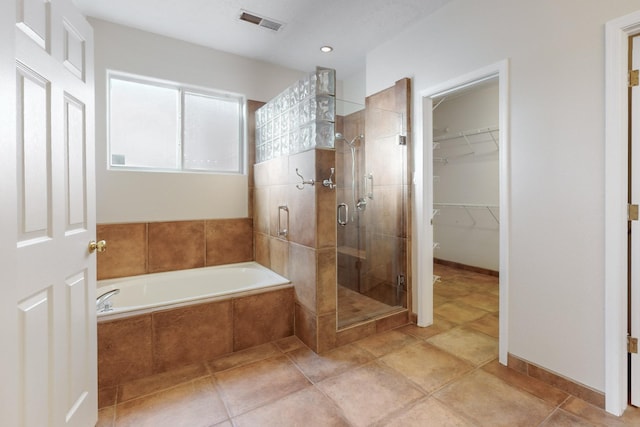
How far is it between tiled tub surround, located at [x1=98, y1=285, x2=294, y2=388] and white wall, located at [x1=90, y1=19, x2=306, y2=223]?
4.03 feet

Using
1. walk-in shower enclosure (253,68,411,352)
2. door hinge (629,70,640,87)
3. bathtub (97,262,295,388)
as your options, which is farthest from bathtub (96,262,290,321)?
door hinge (629,70,640,87)

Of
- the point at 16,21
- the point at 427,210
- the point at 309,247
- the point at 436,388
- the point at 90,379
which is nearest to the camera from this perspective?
the point at 16,21

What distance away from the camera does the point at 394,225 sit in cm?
288

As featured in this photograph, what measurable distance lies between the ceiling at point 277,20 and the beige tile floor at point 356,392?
274 cm

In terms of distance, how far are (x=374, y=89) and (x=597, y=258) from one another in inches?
90.9

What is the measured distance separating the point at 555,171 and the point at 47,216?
101 inches

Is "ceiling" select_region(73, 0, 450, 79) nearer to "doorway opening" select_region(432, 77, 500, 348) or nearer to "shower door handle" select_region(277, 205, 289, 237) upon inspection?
"doorway opening" select_region(432, 77, 500, 348)

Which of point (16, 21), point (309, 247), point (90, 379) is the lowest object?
point (90, 379)

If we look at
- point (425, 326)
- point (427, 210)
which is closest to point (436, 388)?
point (425, 326)

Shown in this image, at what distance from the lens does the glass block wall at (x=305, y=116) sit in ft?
7.30

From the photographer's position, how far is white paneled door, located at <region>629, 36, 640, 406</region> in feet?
5.01

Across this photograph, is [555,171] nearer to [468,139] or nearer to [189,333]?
[189,333]

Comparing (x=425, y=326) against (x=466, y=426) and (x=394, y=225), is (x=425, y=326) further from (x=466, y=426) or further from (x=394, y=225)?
(x=466, y=426)

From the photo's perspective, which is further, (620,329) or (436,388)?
(436,388)
